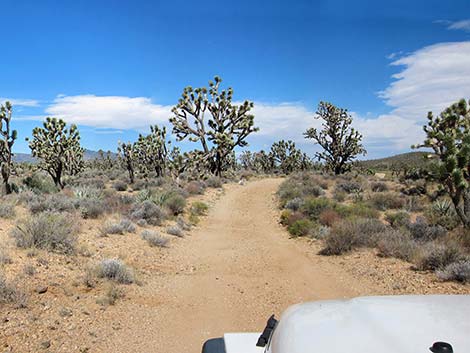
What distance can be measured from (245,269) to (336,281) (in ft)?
7.06

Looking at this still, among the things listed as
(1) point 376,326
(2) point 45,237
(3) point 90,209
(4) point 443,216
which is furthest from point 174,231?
(1) point 376,326

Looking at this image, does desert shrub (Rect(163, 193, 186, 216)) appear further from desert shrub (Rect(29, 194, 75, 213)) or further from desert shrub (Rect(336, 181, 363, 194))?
desert shrub (Rect(336, 181, 363, 194))

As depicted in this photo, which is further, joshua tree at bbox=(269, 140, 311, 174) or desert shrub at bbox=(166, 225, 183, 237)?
joshua tree at bbox=(269, 140, 311, 174)

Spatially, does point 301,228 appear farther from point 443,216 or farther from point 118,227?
point 118,227

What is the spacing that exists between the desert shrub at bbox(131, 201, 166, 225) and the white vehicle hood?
483 inches

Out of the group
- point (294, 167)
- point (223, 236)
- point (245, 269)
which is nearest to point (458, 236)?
point (245, 269)

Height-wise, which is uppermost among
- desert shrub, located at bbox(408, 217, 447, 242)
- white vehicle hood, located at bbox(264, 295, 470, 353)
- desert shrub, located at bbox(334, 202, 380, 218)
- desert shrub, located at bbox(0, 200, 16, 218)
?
white vehicle hood, located at bbox(264, 295, 470, 353)

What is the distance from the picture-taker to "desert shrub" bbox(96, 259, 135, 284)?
7.78 m

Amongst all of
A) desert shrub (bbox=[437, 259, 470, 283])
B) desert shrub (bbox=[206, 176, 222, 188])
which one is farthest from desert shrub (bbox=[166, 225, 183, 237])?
desert shrub (bbox=[206, 176, 222, 188])

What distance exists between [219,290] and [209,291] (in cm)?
20

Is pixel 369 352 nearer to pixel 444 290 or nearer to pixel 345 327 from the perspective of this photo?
pixel 345 327

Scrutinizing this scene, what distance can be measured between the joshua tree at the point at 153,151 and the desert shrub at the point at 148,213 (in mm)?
20615

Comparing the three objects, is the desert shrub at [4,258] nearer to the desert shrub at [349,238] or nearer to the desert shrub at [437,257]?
the desert shrub at [349,238]

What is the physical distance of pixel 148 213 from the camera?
1430 centimetres
